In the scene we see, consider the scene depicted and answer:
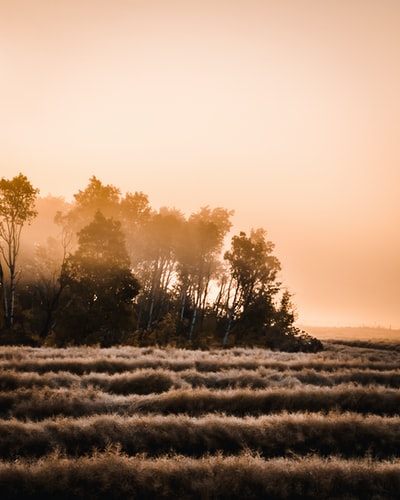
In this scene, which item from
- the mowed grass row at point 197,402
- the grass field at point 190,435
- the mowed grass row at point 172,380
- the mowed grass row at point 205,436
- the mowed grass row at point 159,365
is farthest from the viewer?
the mowed grass row at point 159,365

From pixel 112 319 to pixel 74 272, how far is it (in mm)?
4538

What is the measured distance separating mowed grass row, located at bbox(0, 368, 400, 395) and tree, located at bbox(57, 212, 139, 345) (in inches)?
418

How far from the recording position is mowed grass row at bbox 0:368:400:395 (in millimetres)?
14024

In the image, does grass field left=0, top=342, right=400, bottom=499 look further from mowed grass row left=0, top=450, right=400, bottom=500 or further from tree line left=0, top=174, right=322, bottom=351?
tree line left=0, top=174, right=322, bottom=351

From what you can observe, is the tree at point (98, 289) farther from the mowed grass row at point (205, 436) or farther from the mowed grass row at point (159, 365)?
the mowed grass row at point (205, 436)

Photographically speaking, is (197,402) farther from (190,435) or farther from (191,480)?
(191,480)

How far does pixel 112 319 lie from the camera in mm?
26656

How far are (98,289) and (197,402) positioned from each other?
15.8 m

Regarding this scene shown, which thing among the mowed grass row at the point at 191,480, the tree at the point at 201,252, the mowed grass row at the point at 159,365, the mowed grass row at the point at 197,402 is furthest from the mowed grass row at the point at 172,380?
the tree at the point at 201,252

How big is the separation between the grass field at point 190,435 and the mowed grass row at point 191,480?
0.02 m

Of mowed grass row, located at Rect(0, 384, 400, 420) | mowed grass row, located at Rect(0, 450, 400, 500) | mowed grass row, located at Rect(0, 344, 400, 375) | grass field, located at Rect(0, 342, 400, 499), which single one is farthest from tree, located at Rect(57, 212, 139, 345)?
mowed grass row, located at Rect(0, 450, 400, 500)

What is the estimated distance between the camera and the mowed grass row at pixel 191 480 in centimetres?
707

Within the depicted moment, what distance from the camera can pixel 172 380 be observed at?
1536 centimetres

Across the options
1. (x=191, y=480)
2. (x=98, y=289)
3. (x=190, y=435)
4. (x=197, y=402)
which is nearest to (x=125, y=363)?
(x=197, y=402)
